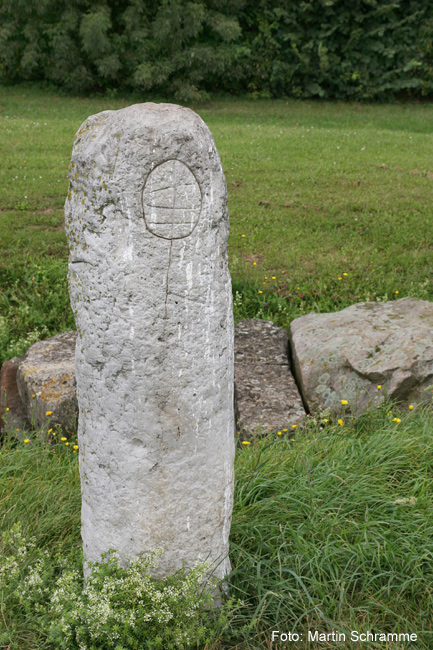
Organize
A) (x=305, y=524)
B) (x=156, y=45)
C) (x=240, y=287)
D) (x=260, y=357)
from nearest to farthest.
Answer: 1. (x=305, y=524)
2. (x=260, y=357)
3. (x=240, y=287)
4. (x=156, y=45)

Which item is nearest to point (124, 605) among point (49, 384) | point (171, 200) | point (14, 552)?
point (14, 552)

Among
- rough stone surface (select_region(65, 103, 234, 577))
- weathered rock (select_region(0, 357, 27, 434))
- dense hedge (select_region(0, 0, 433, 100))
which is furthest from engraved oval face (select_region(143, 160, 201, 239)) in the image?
dense hedge (select_region(0, 0, 433, 100))

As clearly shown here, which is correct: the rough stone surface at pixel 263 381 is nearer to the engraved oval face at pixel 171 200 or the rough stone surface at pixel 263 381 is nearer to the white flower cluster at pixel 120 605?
the white flower cluster at pixel 120 605

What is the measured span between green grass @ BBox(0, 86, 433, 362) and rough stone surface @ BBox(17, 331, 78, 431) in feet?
1.61

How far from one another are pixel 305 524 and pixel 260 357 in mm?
2154

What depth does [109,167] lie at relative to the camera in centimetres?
196

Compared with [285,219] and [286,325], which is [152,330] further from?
[285,219]

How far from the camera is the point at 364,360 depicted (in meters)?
4.19

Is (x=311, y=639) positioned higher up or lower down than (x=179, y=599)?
lower down

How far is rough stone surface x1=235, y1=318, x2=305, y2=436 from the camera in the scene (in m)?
3.99

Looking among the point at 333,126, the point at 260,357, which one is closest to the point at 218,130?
the point at 333,126

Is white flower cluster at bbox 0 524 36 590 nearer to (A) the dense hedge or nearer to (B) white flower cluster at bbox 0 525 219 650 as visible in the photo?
(B) white flower cluster at bbox 0 525 219 650

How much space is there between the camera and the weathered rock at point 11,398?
439cm

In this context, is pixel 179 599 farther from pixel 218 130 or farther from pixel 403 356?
pixel 218 130
